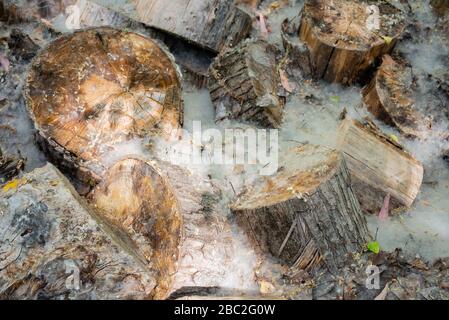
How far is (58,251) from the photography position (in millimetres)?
2713

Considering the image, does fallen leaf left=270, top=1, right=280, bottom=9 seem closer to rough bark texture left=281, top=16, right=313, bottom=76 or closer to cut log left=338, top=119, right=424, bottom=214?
rough bark texture left=281, top=16, right=313, bottom=76

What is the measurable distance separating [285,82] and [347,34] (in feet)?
2.15

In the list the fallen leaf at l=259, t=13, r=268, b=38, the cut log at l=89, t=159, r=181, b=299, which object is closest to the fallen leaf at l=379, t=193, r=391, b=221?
the cut log at l=89, t=159, r=181, b=299

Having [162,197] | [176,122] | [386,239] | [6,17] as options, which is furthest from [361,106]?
[6,17]

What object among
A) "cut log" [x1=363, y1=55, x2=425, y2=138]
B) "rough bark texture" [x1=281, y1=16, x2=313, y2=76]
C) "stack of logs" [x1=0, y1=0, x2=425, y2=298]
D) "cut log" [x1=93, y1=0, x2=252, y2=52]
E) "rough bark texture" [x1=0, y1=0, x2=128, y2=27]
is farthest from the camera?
"rough bark texture" [x1=0, y1=0, x2=128, y2=27]

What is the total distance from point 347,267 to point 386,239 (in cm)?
62

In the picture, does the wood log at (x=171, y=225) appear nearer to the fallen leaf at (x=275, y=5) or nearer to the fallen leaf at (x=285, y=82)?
the fallen leaf at (x=285, y=82)

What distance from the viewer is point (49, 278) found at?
101 inches

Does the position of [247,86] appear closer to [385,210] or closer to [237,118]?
[237,118]

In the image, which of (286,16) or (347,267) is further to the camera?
(286,16)

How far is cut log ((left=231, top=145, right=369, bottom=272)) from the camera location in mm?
2879

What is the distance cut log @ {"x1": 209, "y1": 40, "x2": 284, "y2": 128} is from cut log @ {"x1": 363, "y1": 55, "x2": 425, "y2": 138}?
0.80m

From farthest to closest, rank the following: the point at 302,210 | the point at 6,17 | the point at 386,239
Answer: the point at 6,17 → the point at 386,239 → the point at 302,210
